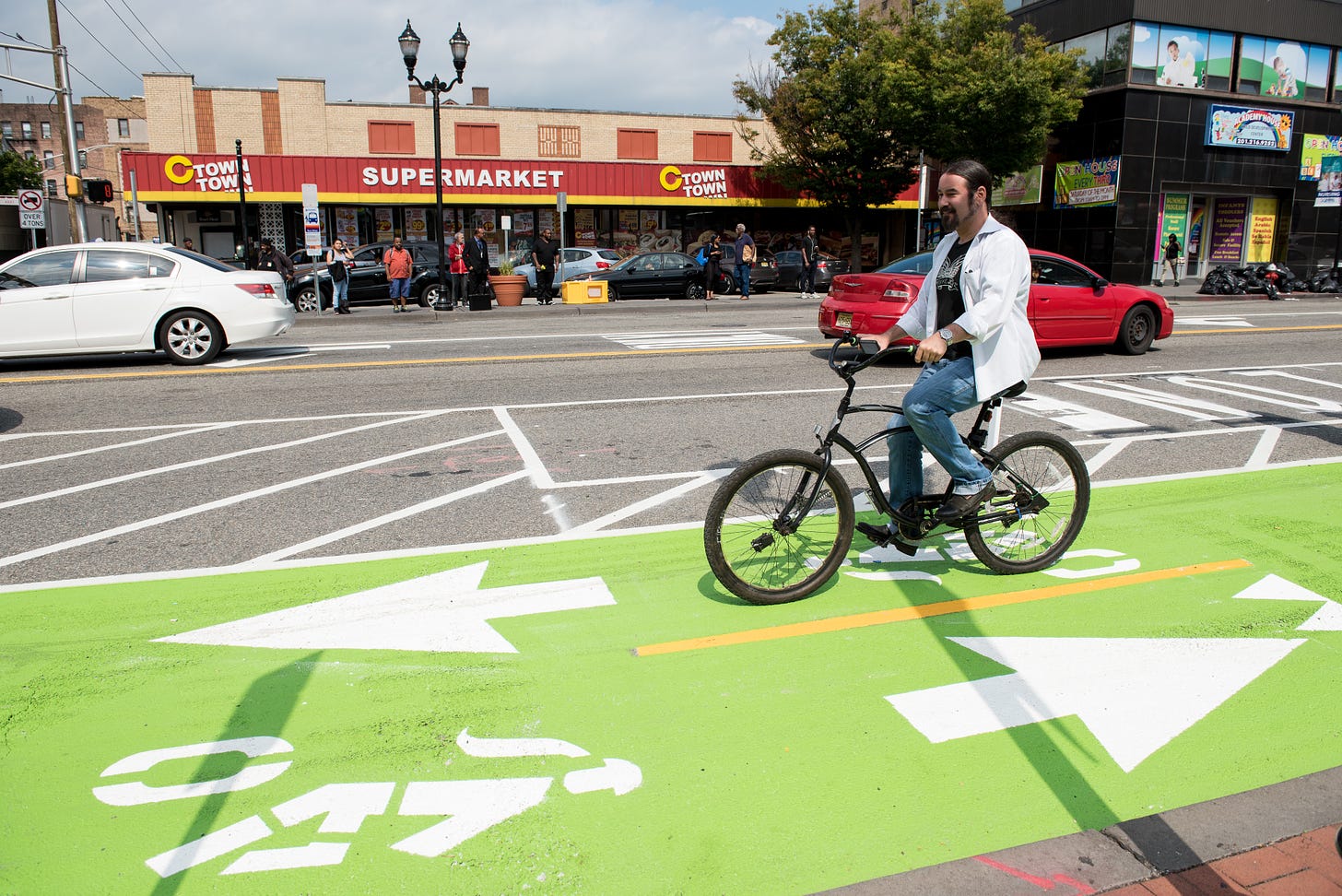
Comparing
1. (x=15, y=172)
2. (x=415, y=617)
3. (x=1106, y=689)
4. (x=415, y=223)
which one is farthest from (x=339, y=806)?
(x=15, y=172)

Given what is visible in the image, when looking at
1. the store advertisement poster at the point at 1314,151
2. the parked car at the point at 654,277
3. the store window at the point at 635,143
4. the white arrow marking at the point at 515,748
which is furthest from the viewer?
the store window at the point at 635,143

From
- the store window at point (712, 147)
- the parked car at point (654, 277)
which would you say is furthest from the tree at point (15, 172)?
the parked car at point (654, 277)

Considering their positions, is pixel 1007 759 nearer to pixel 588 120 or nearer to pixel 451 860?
pixel 451 860

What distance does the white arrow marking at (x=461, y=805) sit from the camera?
9.07ft

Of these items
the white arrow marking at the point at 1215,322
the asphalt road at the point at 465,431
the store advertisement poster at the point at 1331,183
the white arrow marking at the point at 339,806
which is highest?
the store advertisement poster at the point at 1331,183

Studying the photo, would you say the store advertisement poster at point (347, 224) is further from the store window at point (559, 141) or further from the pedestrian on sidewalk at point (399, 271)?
the pedestrian on sidewalk at point (399, 271)

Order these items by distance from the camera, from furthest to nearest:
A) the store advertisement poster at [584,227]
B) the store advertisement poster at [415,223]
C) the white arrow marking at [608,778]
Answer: the store advertisement poster at [584,227] → the store advertisement poster at [415,223] → the white arrow marking at [608,778]

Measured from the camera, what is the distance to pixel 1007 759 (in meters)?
3.21

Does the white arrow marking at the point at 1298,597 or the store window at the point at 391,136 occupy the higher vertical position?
the store window at the point at 391,136

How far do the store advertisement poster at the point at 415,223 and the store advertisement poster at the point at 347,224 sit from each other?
180 centimetres

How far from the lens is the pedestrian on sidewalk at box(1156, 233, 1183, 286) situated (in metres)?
31.1

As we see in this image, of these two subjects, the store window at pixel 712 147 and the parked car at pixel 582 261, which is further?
the store window at pixel 712 147

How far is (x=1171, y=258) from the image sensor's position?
102 ft

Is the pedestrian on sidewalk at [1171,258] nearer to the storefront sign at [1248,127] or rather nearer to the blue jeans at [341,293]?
the storefront sign at [1248,127]
